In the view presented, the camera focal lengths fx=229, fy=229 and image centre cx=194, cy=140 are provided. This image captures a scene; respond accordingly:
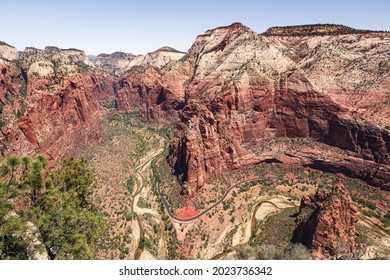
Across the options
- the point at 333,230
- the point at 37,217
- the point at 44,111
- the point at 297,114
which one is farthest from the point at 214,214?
the point at 44,111

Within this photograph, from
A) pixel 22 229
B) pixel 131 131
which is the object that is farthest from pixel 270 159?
pixel 131 131

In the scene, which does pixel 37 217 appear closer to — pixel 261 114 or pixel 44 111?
pixel 44 111

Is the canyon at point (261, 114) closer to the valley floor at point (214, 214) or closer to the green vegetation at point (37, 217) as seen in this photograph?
the valley floor at point (214, 214)

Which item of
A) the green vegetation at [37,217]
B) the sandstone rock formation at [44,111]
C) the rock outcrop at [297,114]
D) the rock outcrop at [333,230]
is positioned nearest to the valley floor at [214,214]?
the rock outcrop at [333,230]

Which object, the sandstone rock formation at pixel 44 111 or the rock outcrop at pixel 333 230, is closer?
the rock outcrop at pixel 333 230

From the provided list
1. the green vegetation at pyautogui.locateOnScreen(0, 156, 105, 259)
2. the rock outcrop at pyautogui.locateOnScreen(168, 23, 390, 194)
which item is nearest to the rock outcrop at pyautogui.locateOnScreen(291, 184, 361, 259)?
the rock outcrop at pyautogui.locateOnScreen(168, 23, 390, 194)

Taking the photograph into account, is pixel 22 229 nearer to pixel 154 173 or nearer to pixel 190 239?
pixel 190 239

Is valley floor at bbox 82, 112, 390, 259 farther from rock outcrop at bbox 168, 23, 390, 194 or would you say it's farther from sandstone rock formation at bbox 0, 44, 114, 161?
sandstone rock formation at bbox 0, 44, 114, 161
